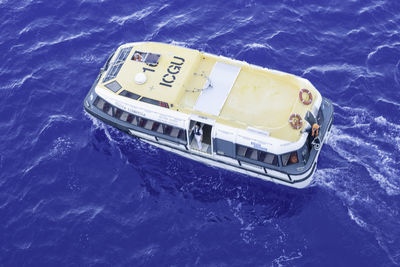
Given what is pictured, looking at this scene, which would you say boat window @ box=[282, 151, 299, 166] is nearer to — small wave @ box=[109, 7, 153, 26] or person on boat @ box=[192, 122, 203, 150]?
person on boat @ box=[192, 122, 203, 150]

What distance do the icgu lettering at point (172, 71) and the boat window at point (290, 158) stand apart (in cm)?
1360

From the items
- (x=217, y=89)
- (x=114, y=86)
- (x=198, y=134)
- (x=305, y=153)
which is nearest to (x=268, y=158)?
(x=305, y=153)

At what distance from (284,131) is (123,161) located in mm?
17169

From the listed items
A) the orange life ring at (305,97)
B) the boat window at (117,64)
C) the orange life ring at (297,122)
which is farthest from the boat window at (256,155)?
the boat window at (117,64)

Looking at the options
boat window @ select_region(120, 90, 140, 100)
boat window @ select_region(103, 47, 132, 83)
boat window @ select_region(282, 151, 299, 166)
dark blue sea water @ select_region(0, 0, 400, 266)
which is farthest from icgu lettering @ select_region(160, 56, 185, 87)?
boat window @ select_region(282, 151, 299, 166)

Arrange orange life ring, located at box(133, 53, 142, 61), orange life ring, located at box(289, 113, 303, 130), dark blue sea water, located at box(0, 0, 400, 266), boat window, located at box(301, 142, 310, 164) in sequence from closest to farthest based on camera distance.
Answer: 1. dark blue sea water, located at box(0, 0, 400, 266)
2. boat window, located at box(301, 142, 310, 164)
3. orange life ring, located at box(289, 113, 303, 130)
4. orange life ring, located at box(133, 53, 142, 61)

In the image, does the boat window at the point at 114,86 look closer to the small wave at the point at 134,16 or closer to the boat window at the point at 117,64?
the boat window at the point at 117,64

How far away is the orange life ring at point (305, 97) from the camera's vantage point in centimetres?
5250

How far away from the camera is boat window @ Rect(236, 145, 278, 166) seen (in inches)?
2015

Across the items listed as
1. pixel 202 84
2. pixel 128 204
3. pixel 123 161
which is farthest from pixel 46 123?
pixel 202 84

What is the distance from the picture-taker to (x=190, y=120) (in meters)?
53.5

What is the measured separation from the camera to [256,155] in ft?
170

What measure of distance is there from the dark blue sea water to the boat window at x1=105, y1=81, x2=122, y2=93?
18.7 ft

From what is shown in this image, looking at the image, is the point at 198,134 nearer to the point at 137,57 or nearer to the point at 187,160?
the point at 187,160
